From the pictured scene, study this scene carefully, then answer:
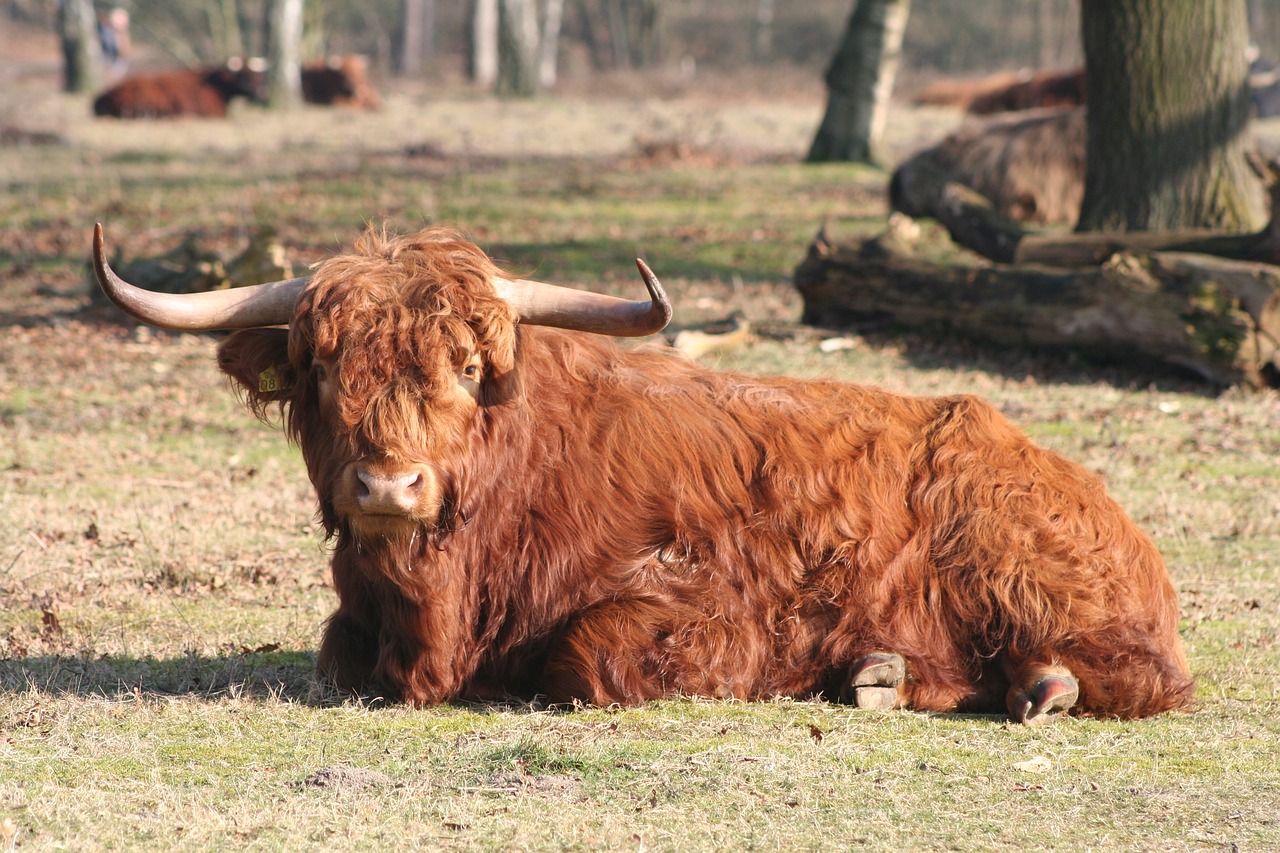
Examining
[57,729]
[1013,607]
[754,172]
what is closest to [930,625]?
[1013,607]

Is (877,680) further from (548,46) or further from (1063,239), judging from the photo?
(548,46)

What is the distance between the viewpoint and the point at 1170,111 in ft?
36.6

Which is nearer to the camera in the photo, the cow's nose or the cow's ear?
the cow's nose

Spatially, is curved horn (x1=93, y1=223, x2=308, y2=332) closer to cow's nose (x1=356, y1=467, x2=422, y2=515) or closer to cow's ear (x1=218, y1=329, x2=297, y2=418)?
cow's ear (x1=218, y1=329, x2=297, y2=418)

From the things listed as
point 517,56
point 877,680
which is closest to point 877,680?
point 877,680

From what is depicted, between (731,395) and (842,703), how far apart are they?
1.15m

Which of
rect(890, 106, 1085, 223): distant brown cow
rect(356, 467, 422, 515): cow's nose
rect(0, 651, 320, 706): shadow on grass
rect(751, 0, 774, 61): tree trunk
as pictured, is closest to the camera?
rect(356, 467, 422, 515): cow's nose

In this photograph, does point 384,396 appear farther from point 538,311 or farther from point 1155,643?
point 1155,643

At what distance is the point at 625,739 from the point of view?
4.29 m

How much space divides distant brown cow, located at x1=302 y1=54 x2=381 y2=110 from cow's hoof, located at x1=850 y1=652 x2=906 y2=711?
27.5m

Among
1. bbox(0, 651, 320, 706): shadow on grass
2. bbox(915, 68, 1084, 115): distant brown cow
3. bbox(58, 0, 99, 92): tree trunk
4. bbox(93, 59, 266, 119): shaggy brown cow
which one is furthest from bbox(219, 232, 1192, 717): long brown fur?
bbox(58, 0, 99, 92): tree trunk

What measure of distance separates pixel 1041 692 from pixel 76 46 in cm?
3394

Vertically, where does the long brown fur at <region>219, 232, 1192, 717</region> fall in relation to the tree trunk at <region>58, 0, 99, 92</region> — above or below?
below

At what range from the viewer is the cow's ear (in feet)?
15.0
